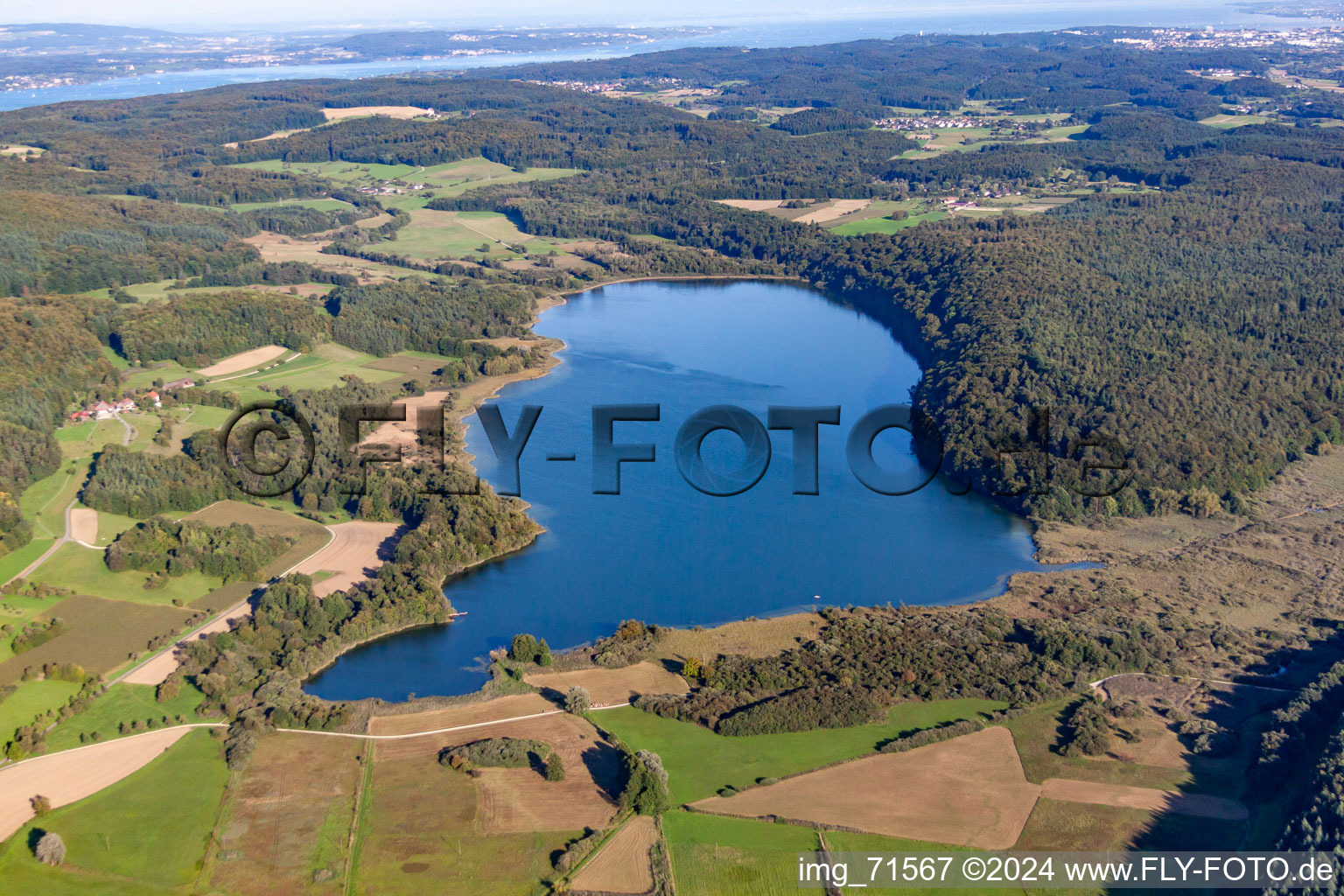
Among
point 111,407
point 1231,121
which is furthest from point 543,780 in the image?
point 1231,121

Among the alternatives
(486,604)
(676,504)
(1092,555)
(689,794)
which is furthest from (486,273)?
(689,794)

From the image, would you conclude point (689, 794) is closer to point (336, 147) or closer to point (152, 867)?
point (152, 867)

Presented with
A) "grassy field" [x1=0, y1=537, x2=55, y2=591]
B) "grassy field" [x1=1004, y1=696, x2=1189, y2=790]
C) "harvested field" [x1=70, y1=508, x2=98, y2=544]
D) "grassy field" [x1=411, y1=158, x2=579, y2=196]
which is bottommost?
"grassy field" [x1=1004, y1=696, x2=1189, y2=790]

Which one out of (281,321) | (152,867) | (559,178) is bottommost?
(152,867)

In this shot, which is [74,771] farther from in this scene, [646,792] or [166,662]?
[646,792]

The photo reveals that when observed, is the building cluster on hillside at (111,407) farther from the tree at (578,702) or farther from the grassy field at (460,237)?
the grassy field at (460,237)

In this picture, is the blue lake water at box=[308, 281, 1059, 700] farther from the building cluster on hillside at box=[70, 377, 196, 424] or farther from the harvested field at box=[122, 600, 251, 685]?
the building cluster on hillside at box=[70, 377, 196, 424]

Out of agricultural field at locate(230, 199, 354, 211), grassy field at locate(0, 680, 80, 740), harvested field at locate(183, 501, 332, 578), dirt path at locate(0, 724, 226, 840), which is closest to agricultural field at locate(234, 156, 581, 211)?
agricultural field at locate(230, 199, 354, 211)
